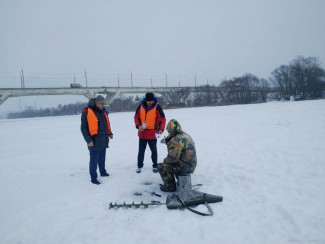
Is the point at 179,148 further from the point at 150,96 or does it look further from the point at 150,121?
the point at 150,96

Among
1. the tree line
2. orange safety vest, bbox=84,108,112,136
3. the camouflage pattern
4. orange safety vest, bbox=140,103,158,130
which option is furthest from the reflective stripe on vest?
the tree line

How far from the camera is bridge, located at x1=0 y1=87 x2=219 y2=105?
27.2 metres

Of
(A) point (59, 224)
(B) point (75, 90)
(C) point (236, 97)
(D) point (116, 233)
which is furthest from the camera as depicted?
(C) point (236, 97)

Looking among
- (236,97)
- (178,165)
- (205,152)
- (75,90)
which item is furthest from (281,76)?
(178,165)

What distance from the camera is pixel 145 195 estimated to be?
364 centimetres

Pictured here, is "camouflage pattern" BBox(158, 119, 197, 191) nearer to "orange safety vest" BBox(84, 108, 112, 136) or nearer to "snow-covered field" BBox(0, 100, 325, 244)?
"snow-covered field" BBox(0, 100, 325, 244)

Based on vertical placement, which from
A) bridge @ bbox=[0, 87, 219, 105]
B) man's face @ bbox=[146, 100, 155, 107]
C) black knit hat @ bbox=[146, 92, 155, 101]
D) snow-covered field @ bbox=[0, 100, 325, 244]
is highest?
bridge @ bbox=[0, 87, 219, 105]

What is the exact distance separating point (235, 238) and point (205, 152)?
4107 mm

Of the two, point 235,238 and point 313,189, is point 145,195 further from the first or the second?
point 313,189

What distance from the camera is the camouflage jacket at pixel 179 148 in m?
3.30

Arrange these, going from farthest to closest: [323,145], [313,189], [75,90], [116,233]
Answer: [75,90] → [323,145] → [313,189] → [116,233]

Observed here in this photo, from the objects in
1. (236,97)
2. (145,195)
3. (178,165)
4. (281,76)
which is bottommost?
(145,195)

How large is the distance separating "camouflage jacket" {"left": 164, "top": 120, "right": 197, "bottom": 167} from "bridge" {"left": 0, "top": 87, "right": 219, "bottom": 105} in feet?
104

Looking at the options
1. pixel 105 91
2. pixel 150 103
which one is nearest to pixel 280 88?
pixel 105 91
